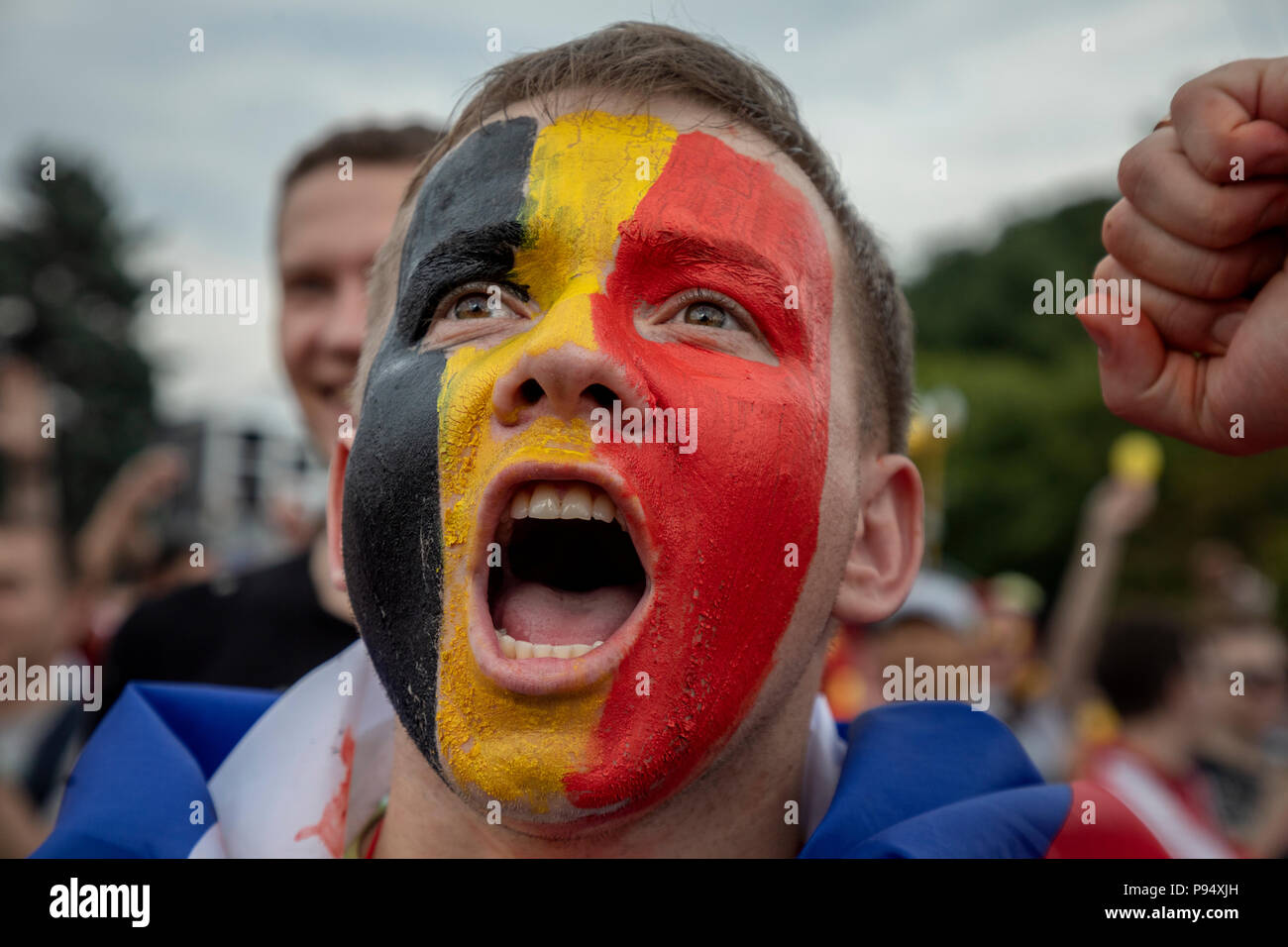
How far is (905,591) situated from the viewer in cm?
234

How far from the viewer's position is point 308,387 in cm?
393

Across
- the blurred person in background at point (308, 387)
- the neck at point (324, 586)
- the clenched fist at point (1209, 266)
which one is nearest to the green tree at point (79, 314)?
the blurred person in background at point (308, 387)

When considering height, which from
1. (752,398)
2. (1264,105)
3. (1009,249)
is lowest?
(752,398)

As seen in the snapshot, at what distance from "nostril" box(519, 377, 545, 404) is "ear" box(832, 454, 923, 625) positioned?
2.41 ft

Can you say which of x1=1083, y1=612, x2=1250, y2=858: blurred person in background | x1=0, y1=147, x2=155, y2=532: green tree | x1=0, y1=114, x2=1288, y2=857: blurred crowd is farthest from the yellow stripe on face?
x1=0, y1=147, x2=155, y2=532: green tree

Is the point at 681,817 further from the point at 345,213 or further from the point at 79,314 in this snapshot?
the point at 79,314

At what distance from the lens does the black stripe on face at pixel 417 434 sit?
1.95 meters

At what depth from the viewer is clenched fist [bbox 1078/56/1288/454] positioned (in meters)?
1.84

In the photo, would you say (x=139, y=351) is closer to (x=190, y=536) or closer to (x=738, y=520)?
(x=190, y=536)

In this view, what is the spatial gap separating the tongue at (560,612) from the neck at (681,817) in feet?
1.03

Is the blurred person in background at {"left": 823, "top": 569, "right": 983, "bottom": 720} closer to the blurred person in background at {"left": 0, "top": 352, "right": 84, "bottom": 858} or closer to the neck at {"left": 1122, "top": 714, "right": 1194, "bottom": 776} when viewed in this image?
the neck at {"left": 1122, "top": 714, "right": 1194, "bottom": 776}

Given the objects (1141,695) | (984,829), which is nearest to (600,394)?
(984,829)
